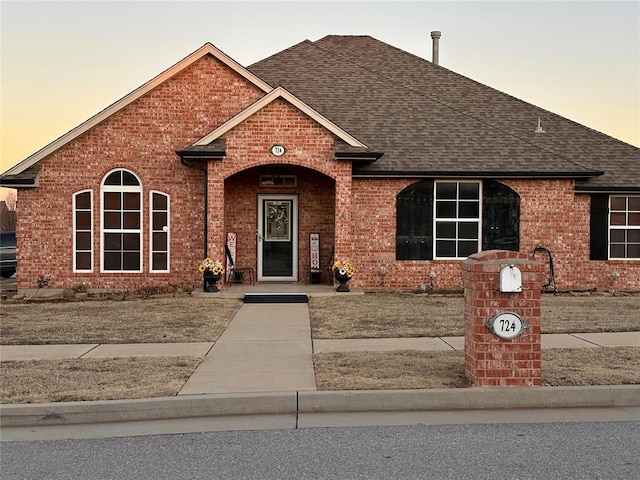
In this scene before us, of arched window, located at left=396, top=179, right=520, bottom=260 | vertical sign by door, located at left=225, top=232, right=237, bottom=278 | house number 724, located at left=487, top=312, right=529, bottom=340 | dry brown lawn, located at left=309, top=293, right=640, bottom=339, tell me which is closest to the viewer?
house number 724, located at left=487, top=312, right=529, bottom=340

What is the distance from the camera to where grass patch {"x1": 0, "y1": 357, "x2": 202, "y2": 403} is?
700 centimetres

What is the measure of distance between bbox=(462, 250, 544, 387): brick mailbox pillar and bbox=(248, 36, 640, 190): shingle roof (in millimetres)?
9961

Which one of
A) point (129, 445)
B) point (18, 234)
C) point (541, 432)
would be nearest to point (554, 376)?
point (541, 432)

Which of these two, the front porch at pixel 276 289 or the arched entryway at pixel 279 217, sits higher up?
the arched entryway at pixel 279 217

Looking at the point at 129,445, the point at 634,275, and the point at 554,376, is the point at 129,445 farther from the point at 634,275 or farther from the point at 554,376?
the point at 634,275

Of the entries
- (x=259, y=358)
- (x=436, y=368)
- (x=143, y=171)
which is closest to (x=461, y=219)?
(x=143, y=171)

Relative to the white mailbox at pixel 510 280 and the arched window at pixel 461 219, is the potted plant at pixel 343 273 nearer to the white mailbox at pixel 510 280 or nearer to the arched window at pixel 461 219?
the arched window at pixel 461 219

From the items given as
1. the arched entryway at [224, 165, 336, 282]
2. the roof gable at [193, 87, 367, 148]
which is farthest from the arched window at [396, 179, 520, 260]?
the roof gable at [193, 87, 367, 148]

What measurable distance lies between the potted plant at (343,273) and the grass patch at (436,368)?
6.96 metres

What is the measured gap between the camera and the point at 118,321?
40.5ft

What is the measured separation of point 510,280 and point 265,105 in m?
10.4

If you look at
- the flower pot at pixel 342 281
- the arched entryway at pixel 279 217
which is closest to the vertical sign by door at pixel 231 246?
the arched entryway at pixel 279 217

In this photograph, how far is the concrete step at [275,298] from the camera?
15.3 m

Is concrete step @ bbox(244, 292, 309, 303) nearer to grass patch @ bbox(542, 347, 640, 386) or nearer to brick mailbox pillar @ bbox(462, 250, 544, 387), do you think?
grass patch @ bbox(542, 347, 640, 386)
